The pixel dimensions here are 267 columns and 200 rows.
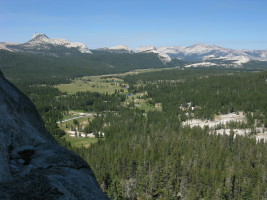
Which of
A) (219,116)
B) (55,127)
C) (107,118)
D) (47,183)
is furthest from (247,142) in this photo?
(47,183)

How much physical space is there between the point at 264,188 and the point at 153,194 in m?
31.6

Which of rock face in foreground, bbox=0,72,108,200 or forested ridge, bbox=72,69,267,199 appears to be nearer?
rock face in foreground, bbox=0,72,108,200

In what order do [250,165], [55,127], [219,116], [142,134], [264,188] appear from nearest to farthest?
1. [264,188]
2. [250,165]
3. [142,134]
4. [55,127]
5. [219,116]

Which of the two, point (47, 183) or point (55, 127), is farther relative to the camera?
point (55, 127)

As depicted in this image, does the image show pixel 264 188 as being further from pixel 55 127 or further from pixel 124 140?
pixel 55 127

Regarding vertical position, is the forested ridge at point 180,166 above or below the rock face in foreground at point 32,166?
below

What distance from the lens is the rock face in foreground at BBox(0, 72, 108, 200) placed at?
13.6m

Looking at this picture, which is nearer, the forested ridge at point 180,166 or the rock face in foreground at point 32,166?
the rock face in foreground at point 32,166

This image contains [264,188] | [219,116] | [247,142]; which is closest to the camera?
[264,188]

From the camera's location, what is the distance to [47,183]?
14461 mm

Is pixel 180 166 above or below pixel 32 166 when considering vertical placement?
below

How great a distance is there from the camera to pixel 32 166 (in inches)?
789

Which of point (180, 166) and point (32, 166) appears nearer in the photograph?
point (32, 166)

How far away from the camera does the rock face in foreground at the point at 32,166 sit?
44.7 ft
